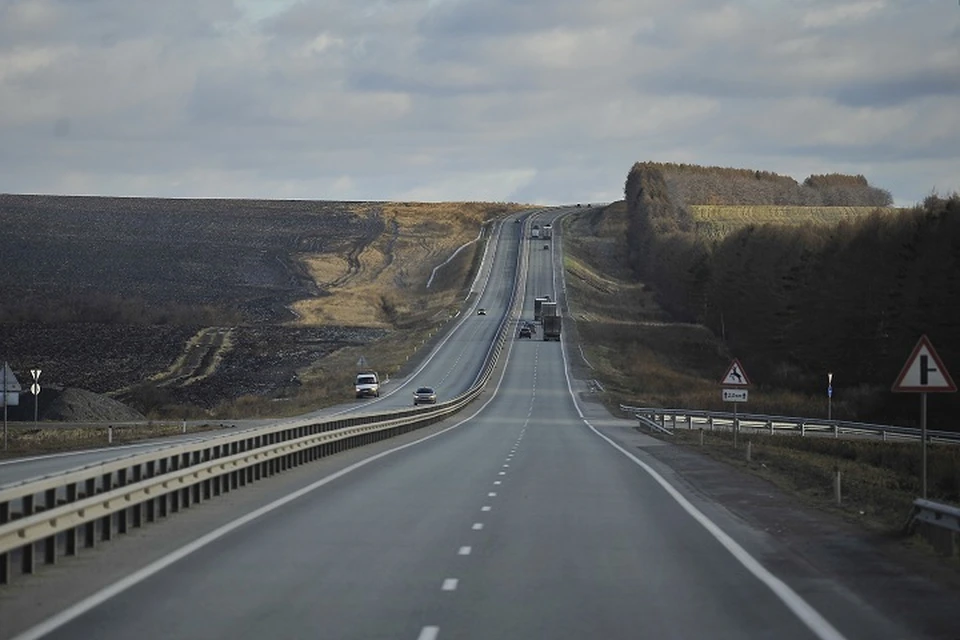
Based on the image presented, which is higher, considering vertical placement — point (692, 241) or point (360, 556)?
point (692, 241)

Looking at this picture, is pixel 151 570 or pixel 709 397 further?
pixel 709 397

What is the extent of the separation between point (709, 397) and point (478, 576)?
238 feet

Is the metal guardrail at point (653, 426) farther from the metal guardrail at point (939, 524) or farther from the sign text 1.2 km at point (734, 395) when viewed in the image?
the metal guardrail at point (939, 524)

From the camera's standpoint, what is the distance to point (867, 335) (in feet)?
267

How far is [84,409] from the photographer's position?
67062 millimetres

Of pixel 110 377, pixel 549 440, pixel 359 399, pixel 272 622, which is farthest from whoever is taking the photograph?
pixel 110 377

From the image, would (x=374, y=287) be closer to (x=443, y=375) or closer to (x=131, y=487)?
(x=443, y=375)

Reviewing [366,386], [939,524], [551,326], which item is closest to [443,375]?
[366,386]

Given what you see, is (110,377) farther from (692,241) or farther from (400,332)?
(692,241)

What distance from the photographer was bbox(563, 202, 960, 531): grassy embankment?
101ft

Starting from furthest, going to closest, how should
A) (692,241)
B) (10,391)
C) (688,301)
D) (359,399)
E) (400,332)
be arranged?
→ (692,241), (688,301), (400,332), (359,399), (10,391)

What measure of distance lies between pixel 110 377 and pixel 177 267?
242ft

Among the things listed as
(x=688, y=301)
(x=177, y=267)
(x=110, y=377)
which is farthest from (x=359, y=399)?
(x=177, y=267)

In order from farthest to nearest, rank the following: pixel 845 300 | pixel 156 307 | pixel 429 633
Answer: pixel 156 307
pixel 845 300
pixel 429 633
